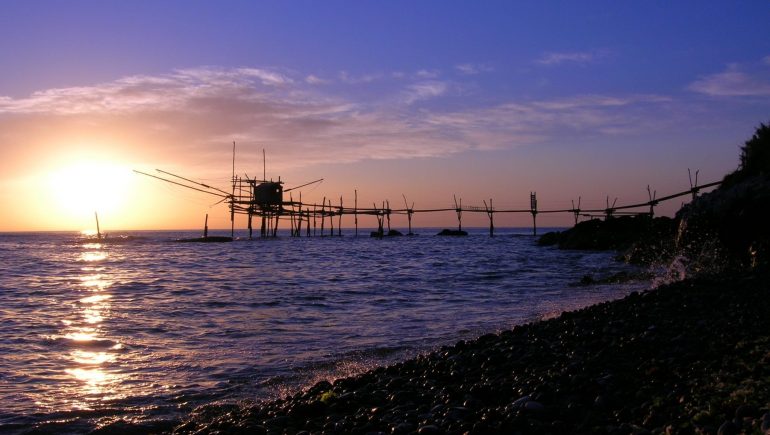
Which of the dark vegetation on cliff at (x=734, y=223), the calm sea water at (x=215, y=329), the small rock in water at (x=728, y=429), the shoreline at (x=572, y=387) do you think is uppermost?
the dark vegetation on cliff at (x=734, y=223)

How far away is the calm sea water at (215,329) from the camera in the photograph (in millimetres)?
8281

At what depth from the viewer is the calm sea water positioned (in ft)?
27.2

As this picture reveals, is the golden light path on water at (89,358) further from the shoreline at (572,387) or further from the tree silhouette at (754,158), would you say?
the tree silhouette at (754,158)

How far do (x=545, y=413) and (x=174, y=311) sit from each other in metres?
11.9

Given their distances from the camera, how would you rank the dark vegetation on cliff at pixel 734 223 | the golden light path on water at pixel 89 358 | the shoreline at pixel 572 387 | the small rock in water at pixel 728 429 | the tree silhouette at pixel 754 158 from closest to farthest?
the small rock in water at pixel 728 429 → the shoreline at pixel 572 387 → the golden light path on water at pixel 89 358 → the dark vegetation on cliff at pixel 734 223 → the tree silhouette at pixel 754 158

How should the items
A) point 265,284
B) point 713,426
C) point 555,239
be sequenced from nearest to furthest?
point 713,426, point 265,284, point 555,239

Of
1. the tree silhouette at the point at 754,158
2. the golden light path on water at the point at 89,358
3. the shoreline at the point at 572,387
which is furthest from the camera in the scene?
the tree silhouette at the point at 754,158

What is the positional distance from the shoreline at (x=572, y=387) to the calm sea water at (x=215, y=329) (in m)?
1.39

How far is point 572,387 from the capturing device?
6.04m

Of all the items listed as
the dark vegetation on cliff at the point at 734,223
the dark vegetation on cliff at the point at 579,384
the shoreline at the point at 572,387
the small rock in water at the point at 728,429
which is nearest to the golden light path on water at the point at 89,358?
the dark vegetation on cliff at the point at 579,384

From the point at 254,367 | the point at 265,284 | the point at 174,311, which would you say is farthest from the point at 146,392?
the point at 265,284

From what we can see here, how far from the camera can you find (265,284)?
74.0ft

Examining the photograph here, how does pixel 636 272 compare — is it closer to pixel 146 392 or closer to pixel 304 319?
pixel 304 319

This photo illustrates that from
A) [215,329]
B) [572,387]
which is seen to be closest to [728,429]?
[572,387]
